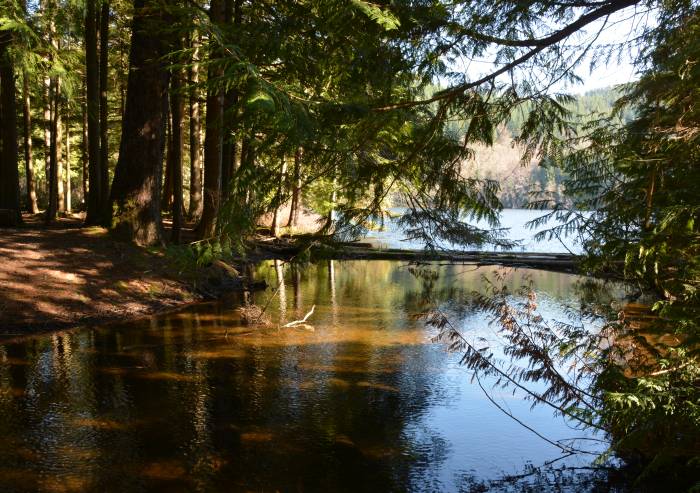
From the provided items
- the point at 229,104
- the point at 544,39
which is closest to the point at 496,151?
the point at 544,39

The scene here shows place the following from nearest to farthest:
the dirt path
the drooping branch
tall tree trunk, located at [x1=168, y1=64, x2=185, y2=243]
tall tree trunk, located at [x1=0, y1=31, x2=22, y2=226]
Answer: the drooping branch < the dirt path < tall tree trunk, located at [x1=168, y1=64, x2=185, y2=243] < tall tree trunk, located at [x1=0, y1=31, x2=22, y2=226]

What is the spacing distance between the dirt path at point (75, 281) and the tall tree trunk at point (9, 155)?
1.50 meters

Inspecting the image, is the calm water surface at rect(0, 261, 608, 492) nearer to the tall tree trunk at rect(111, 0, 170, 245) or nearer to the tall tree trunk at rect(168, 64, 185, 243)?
the tall tree trunk at rect(111, 0, 170, 245)

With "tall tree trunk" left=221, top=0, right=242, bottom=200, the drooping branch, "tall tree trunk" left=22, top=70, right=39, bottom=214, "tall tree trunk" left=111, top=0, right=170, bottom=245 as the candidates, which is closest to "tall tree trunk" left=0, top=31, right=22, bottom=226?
"tall tree trunk" left=111, top=0, right=170, bottom=245

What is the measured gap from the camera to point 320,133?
17.6 ft

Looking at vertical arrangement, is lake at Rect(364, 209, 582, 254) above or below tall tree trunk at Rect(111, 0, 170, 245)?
below

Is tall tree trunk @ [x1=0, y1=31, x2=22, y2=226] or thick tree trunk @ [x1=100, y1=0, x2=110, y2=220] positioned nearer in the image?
tall tree trunk @ [x1=0, y1=31, x2=22, y2=226]

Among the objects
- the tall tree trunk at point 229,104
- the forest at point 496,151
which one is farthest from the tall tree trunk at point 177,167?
the forest at point 496,151

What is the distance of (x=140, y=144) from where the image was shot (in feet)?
42.8

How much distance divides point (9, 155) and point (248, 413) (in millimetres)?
11334

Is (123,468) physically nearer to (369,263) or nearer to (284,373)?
(284,373)

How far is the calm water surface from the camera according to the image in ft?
17.9

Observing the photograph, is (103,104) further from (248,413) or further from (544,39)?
(544,39)

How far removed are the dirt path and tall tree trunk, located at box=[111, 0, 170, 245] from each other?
2.13 ft
